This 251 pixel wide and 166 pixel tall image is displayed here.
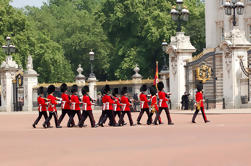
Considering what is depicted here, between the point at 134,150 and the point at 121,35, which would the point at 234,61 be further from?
the point at 121,35

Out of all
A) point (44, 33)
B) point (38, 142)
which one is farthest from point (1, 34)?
point (38, 142)

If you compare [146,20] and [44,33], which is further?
[44,33]

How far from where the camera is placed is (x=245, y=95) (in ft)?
104

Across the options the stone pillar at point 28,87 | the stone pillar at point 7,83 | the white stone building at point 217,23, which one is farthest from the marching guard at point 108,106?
the white stone building at point 217,23

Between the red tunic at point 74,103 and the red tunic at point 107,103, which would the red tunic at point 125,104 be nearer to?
the red tunic at point 107,103

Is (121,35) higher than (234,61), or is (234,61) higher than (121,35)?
Result: (121,35)

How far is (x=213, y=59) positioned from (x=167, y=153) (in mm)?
23140

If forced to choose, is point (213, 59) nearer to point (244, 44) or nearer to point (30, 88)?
point (244, 44)

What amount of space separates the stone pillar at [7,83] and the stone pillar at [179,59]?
48.1 ft

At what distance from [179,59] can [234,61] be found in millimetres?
4574

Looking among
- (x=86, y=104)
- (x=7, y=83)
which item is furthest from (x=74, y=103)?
(x=7, y=83)

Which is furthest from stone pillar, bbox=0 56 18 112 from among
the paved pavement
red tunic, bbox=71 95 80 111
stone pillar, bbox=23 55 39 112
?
the paved pavement

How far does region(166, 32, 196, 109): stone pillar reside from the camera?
116ft

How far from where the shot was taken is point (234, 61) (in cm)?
3144
